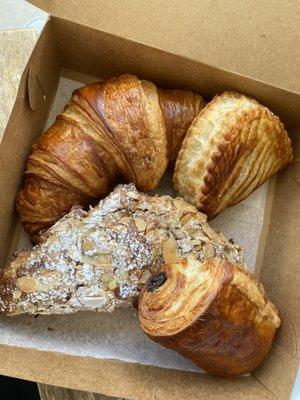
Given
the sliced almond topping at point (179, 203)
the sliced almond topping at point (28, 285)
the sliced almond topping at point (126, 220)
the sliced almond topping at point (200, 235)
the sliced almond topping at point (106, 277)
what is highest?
the sliced almond topping at point (179, 203)

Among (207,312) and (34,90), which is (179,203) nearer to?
(207,312)

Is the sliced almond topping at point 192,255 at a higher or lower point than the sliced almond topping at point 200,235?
lower

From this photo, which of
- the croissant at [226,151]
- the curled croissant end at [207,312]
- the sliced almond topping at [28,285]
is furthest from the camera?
the croissant at [226,151]

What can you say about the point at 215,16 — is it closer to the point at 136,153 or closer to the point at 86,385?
the point at 136,153

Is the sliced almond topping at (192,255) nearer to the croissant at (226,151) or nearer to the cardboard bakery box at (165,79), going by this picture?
the croissant at (226,151)

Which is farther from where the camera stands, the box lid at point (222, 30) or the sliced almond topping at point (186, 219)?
the box lid at point (222, 30)

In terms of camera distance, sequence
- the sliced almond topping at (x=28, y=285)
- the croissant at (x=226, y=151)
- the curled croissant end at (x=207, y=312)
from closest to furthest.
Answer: the curled croissant end at (x=207, y=312), the sliced almond topping at (x=28, y=285), the croissant at (x=226, y=151)

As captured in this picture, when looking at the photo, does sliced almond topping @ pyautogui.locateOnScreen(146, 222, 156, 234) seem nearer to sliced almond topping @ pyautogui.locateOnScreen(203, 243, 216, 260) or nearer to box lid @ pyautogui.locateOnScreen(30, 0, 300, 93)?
sliced almond topping @ pyautogui.locateOnScreen(203, 243, 216, 260)

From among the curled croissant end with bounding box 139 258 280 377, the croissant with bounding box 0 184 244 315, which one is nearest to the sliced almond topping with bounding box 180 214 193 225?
the croissant with bounding box 0 184 244 315

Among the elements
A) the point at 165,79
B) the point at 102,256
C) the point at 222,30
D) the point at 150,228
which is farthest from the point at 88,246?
the point at 222,30

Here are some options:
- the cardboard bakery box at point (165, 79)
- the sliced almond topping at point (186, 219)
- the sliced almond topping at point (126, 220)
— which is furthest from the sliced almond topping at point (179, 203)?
the cardboard bakery box at point (165, 79)
